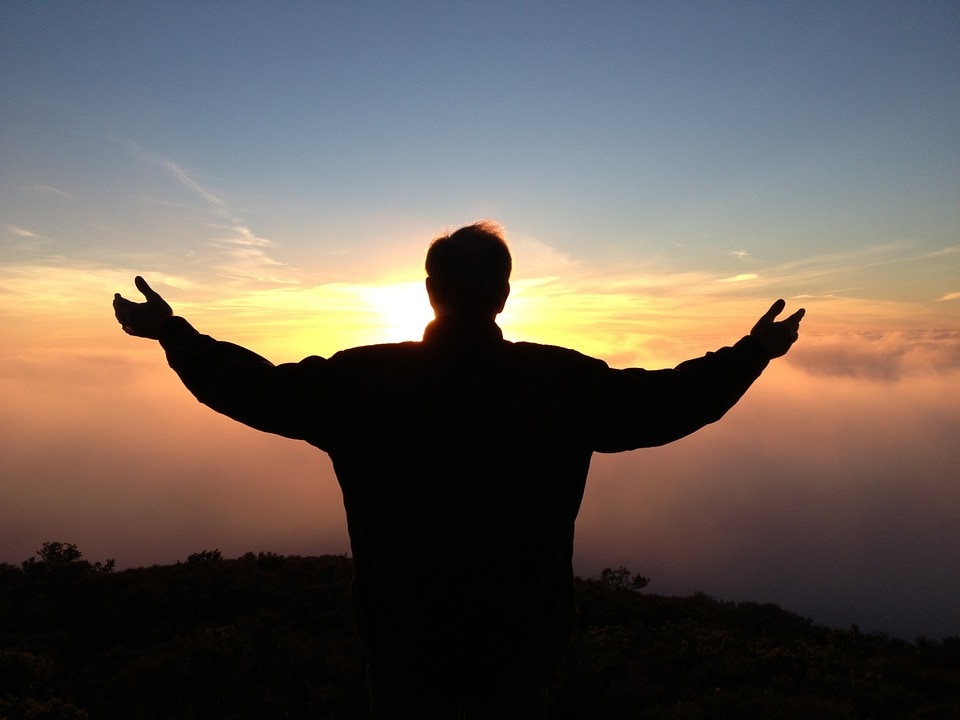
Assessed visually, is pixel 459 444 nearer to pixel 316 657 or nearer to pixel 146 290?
pixel 146 290

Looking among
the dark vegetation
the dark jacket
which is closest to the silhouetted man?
the dark jacket

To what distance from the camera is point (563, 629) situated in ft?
7.93

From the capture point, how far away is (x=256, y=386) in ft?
6.86

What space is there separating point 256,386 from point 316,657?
23.1ft

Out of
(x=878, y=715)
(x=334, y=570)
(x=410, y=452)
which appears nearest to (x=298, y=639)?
(x=334, y=570)

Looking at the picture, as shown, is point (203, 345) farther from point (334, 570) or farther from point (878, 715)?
point (334, 570)

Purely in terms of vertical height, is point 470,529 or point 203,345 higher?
point 203,345

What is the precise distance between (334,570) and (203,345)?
1209 centimetres

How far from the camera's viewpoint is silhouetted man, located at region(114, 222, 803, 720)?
210cm

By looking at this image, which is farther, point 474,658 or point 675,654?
point 675,654

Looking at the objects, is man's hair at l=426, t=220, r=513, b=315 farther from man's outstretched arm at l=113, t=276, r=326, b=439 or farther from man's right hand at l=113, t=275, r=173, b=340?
man's right hand at l=113, t=275, r=173, b=340

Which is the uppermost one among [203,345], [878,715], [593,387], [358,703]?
[203,345]

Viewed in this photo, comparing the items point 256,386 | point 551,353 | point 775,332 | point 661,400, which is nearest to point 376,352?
point 256,386

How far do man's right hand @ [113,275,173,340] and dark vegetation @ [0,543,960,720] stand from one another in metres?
5.45
